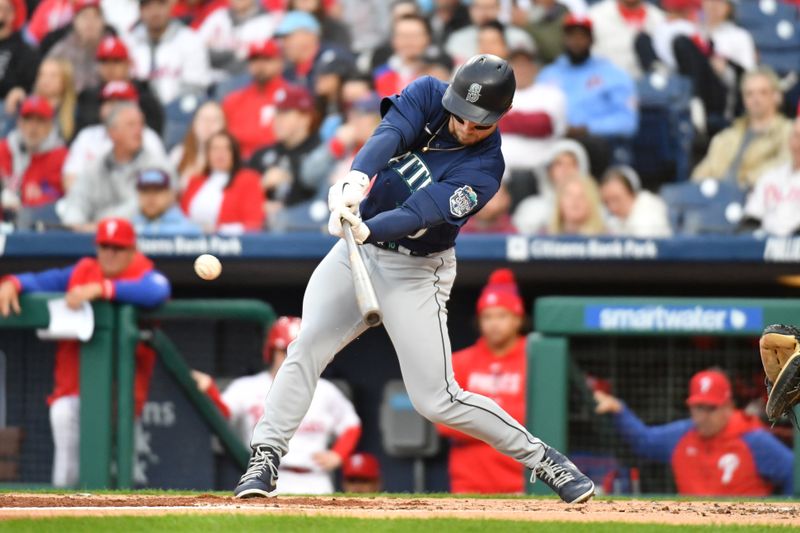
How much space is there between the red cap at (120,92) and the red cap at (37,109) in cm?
35

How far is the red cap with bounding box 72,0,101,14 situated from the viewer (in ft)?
31.0

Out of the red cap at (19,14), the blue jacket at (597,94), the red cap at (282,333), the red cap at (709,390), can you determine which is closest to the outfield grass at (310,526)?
the red cap at (709,390)

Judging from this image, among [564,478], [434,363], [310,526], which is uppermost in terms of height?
[434,363]

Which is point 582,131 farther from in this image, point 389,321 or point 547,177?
point 389,321

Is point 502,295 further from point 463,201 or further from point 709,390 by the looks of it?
point 463,201

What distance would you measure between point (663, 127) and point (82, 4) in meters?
4.10

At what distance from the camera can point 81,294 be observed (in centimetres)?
Result: 638

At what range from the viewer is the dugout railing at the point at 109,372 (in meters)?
6.36

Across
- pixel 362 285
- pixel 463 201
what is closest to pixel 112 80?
pixel 463 201

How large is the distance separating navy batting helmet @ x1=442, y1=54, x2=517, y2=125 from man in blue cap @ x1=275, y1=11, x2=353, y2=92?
4.49 meters

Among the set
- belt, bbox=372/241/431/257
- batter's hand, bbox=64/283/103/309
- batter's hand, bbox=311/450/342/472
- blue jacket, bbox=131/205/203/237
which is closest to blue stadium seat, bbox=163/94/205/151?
blue jacket, bbox=131/205/203/237

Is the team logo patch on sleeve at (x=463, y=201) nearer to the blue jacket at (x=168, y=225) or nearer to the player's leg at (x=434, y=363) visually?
the player's leg at (x=434, y=363)

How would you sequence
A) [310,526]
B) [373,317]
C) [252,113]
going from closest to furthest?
[310,526] → [373,317] → [252,113]

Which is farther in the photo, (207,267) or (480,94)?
(207,267)
